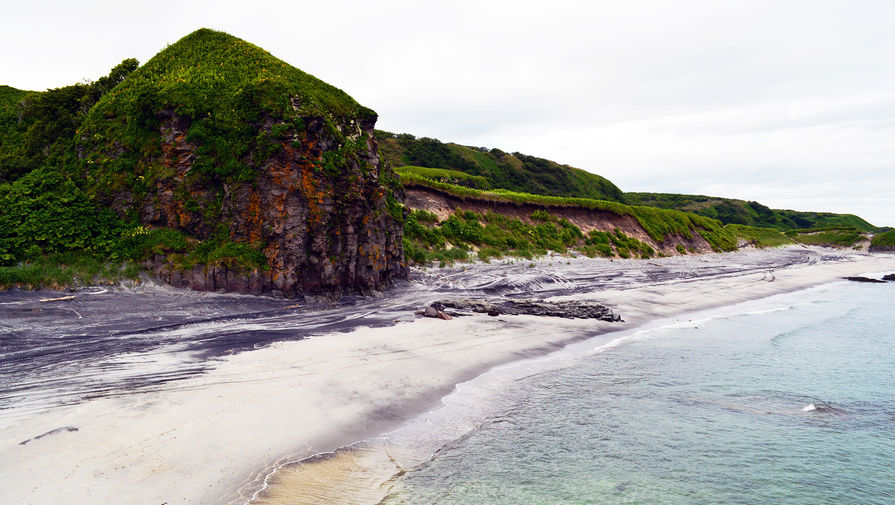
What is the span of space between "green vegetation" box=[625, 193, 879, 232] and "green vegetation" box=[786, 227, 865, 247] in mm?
15163

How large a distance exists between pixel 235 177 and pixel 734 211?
12415 cm

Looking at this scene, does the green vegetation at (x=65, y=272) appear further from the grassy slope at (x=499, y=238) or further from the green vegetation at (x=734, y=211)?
the green vegetation at (x=734, y=211)

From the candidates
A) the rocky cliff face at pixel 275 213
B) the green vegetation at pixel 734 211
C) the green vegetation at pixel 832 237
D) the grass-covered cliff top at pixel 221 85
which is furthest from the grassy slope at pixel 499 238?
the green vegetation at pixel 734 211

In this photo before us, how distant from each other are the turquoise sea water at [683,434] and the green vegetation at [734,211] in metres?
100

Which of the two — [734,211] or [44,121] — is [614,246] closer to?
[44,121]

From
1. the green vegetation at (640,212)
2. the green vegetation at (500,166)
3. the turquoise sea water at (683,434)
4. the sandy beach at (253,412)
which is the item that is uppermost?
the green vegetation at (500,166)

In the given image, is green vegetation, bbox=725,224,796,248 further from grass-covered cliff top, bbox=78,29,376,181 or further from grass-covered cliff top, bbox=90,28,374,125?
grass-covered cliff top, bbox=78,29,376,181

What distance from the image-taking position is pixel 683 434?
768 centimetres

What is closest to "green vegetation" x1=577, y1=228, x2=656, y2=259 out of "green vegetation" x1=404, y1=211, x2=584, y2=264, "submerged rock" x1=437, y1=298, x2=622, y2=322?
"green vegetation" x1=404, y1=211, x2=584, y2=264

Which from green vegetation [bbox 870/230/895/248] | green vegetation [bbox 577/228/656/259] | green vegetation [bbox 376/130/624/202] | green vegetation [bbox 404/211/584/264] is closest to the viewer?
green vegetation [bbox 404/211/584/264]

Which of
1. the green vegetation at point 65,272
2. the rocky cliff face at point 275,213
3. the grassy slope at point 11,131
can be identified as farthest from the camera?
the grassy slope at point 11,131

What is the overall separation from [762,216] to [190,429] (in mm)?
144501

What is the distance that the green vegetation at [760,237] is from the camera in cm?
6906

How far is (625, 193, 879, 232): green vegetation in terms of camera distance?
10894cm
